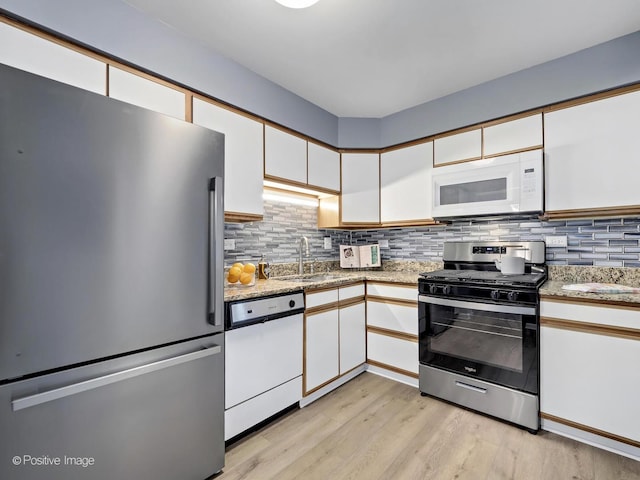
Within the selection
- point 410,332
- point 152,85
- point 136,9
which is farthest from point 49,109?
point 410,332

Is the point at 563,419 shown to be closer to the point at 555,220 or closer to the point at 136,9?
the point at 555,220

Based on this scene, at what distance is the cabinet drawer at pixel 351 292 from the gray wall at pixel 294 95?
1.38 meters

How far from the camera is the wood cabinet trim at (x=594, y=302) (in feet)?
5.57

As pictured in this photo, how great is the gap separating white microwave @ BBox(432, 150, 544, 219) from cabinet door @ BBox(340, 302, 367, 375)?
1.08 metres

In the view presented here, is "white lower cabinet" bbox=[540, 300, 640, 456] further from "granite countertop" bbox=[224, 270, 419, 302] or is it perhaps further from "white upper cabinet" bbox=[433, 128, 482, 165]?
"white upper cabinet" bbox=[433, 128, 482, 165]

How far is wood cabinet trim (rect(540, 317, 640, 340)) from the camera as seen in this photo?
1.71m

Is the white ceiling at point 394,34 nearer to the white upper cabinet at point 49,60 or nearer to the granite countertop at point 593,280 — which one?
the white upper cabinet at point 49,60

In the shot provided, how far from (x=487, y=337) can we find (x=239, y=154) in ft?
7.00

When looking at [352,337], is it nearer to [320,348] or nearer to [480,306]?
[320,348]

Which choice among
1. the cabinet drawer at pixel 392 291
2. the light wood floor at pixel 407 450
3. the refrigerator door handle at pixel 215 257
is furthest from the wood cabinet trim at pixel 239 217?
the light wood floor at pixel 407 450

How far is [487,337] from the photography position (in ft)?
7.11

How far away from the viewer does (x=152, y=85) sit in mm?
1781

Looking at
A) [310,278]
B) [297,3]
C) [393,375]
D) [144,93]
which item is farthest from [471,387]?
[144,93]

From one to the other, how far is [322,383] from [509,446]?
4.02 ft
